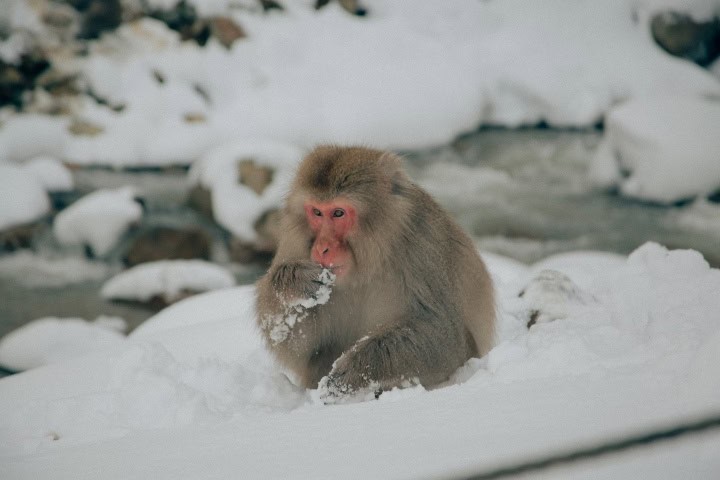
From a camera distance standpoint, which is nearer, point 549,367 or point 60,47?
point 549,367

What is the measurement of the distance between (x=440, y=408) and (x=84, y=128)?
349 inches

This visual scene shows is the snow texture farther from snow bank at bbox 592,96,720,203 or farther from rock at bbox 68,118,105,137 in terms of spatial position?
rock at bbox 68,118,105,137

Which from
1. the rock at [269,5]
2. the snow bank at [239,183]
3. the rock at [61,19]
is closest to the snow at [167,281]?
the snow bank at [239,183]

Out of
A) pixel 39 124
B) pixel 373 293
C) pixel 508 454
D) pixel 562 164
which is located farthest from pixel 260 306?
pixel 39 124

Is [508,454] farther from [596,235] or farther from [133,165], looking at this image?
[133,165]

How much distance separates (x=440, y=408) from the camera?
60.2 inches

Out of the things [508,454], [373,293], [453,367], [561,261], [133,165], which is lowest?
[133,165]

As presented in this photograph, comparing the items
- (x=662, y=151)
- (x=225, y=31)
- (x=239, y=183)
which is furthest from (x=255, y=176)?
(x=662, y=151)

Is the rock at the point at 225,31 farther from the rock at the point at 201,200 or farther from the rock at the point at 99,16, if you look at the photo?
the rock at the point at 201,200

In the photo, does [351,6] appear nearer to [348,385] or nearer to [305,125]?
[305,125]

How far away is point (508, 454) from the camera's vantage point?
120 centimetres

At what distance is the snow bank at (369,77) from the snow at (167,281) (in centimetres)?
266

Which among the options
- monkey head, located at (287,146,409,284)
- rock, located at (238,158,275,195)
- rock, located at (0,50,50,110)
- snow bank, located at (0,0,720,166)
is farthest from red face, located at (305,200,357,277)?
rock, located at (0,50,50,110)

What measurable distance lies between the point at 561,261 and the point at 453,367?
2.73 metres
